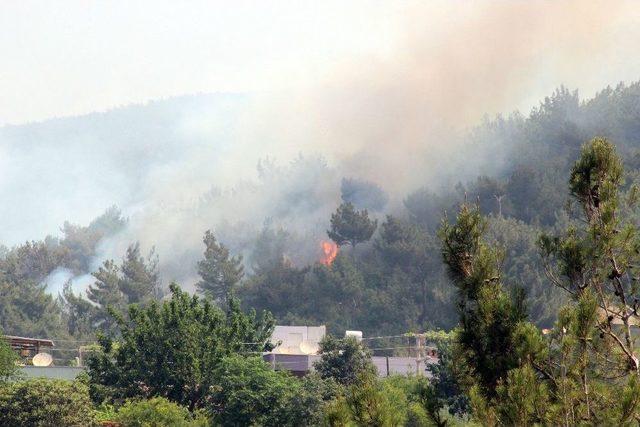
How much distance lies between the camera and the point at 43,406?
54469 millimetres

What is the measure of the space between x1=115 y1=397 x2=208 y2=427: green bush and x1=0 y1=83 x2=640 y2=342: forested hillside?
48.5m

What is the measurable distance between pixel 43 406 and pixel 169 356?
9.48 metres

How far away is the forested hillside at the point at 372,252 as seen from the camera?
121438mm

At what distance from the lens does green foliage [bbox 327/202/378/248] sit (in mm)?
133750

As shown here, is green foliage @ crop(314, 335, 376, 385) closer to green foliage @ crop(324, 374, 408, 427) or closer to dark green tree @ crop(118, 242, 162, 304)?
green foliage @ crop(324, 374, 408, 427)

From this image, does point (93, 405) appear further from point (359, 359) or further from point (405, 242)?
point (405, 242)

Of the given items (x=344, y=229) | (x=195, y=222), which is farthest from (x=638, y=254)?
(x=195, y=222)

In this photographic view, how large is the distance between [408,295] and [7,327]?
133 ft

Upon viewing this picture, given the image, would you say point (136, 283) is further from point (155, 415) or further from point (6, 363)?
point (155, 415)

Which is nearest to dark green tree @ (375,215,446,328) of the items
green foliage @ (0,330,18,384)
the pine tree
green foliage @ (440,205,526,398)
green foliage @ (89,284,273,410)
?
the pine tree

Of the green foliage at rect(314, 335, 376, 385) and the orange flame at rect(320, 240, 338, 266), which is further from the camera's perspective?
the orange flame at rect(320, 240, 338, 266)

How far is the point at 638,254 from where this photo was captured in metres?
26.0

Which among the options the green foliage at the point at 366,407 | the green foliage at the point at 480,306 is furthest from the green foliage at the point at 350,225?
the green foliage at the point at 366,407

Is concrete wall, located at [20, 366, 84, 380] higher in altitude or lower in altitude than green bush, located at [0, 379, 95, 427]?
higher
